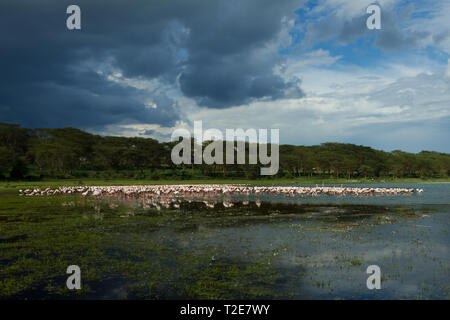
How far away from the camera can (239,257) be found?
10914 mm

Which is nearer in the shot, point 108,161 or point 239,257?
point 239,257

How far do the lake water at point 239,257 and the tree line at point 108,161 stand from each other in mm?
58420

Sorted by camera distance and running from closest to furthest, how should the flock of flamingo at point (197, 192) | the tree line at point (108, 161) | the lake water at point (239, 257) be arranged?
1. the lake water at point (239, 257)
2. the flock of flamingo at point (197, 192)
3. the tree line at point (108, 161)

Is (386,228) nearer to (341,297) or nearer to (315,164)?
(341,297)

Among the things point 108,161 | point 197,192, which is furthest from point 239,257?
point 108,161

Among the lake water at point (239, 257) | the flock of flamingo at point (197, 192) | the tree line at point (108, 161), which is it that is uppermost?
the tree line at point (108, 161)

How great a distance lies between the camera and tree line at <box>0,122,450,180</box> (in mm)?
72500

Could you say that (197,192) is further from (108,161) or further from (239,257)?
(108,161)

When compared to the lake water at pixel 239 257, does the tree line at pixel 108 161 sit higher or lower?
higher

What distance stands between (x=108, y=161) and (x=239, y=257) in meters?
79.4

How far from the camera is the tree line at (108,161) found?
72500mm

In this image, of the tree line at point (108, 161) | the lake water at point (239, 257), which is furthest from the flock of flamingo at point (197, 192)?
the tree line at point (108, 161)

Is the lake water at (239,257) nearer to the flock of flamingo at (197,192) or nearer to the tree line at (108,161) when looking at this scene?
the flock of flamingo at (197,192)

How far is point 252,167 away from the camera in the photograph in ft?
275
